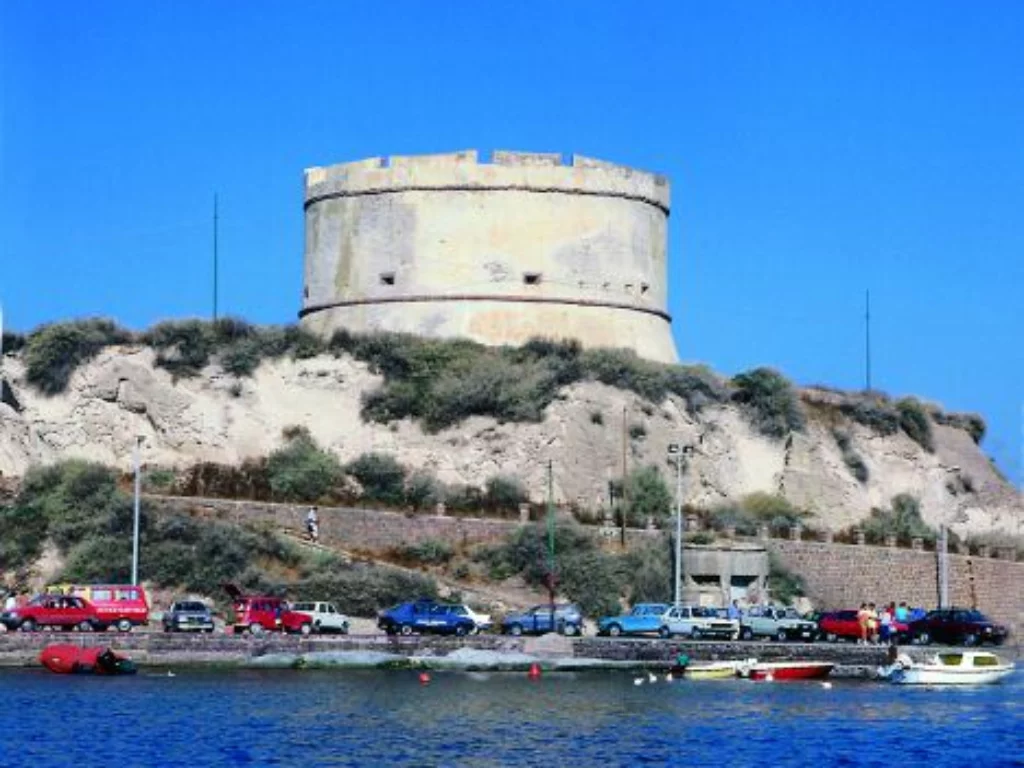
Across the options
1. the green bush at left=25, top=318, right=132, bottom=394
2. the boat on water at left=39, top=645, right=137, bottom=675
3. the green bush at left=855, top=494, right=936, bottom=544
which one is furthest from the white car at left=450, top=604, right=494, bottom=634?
the green bush at left=25, top=318, right=132, bottom=394

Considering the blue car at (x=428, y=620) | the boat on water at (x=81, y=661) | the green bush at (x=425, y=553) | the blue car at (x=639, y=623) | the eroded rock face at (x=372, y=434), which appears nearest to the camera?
the boat on water at (x=81, y=661)

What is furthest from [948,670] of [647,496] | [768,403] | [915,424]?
[915,424]

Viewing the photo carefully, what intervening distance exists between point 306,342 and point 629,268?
955 centimetres

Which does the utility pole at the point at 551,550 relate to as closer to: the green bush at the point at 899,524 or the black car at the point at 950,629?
the black car at the point at 950,629

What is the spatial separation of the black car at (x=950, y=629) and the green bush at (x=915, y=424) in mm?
19844

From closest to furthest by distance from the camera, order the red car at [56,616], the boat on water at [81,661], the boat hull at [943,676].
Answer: the boat on water at [81,661] < the boat hull at [943,676] < the red car at [56,616]

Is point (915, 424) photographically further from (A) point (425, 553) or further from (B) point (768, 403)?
(A) point (425, 553)

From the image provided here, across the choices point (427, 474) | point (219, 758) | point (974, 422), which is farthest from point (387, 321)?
point (219, 758)

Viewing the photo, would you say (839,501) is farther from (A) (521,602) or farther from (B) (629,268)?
(A) (521,602)

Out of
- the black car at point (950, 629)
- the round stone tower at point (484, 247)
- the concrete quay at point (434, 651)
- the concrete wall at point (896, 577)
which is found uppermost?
the round stone tower at point (484, 247)

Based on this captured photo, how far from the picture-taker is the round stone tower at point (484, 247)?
72062 millimetres

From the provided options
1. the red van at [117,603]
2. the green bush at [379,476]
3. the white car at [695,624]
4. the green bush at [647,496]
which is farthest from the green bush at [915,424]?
the red van at [117,603]

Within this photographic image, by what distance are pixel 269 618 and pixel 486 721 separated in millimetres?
12892

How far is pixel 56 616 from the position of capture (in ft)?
175
